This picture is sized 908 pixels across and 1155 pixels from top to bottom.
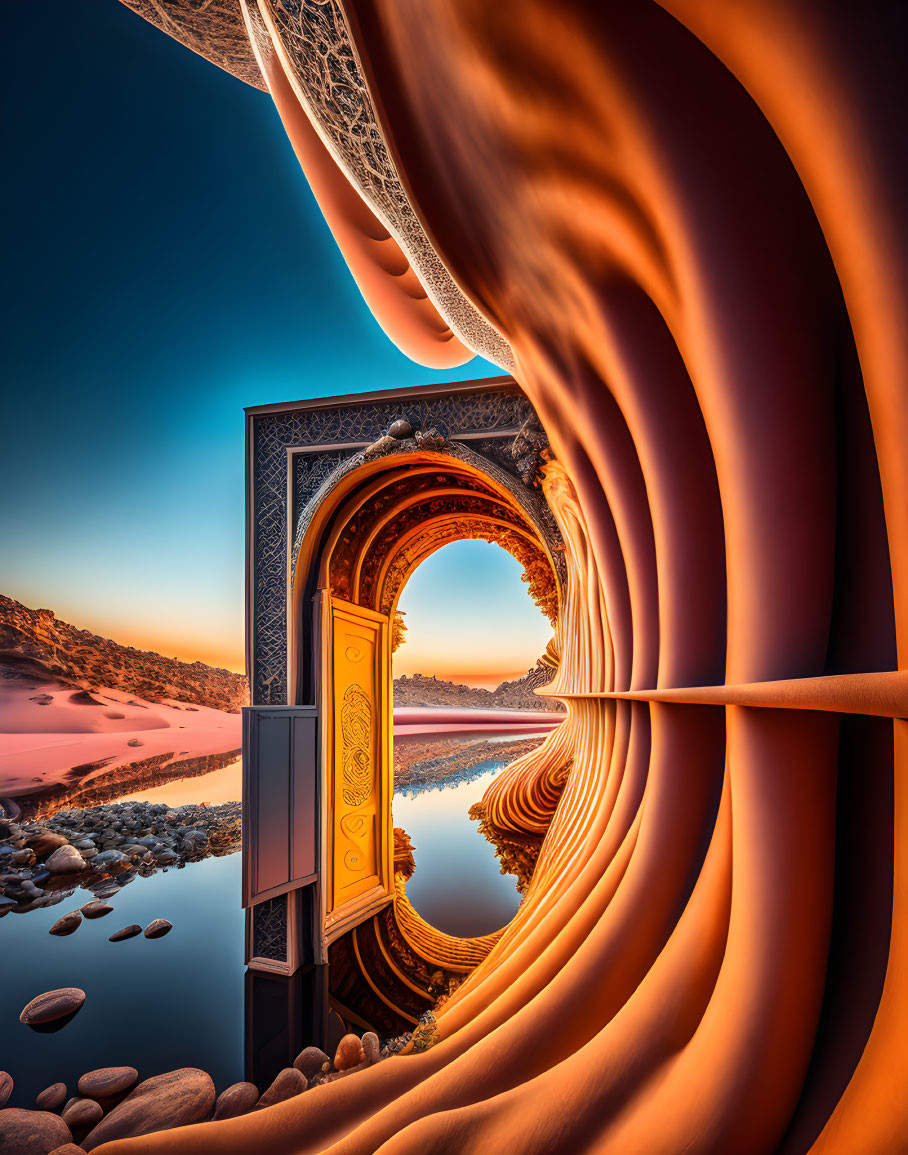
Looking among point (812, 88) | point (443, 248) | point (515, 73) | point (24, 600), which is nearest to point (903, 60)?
point (812, 88)

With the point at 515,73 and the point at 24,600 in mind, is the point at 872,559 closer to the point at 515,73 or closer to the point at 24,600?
the point at 515,73

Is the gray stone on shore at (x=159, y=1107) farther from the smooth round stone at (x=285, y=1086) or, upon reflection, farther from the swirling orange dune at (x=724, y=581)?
the swirling orange dune at (x=724, y=581)

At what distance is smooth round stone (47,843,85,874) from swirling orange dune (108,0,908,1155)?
199 inches

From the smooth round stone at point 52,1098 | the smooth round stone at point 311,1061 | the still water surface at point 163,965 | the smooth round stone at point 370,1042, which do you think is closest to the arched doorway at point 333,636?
the still water surface at point 163,965

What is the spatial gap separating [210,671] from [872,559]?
6.96m

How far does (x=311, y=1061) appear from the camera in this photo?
79.5 inches

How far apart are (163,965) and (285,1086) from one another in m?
1.43

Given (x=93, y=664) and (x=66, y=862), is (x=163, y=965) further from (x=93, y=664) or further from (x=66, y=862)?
(x=93, y=664)

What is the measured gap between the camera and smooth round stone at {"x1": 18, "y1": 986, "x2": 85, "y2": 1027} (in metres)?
2.19

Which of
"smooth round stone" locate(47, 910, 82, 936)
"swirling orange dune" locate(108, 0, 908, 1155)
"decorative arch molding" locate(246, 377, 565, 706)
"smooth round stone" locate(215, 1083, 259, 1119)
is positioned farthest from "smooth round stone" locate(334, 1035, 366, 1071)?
"smooth round stone" locate(47, 910, 82, 936)

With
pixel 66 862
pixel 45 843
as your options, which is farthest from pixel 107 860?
pixel 45 843

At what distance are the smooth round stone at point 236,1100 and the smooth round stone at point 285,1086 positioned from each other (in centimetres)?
3

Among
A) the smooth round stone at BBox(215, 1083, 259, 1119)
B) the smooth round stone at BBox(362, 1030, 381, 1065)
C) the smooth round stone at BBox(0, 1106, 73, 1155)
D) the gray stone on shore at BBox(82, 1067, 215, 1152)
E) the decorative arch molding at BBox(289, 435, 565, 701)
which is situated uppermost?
the decorative arch molding at BBox(289, 435, 565, 701)

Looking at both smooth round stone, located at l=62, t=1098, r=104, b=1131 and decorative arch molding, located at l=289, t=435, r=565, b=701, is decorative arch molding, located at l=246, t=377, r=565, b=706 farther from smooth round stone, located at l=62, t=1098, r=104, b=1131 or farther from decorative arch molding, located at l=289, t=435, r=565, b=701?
smooth round stone, located at l=62, t=1098, r=104, b=1131
